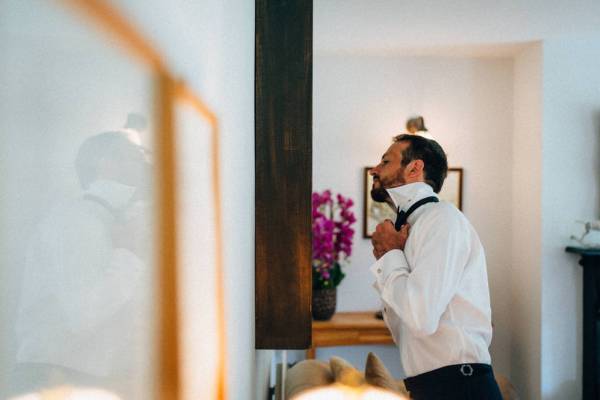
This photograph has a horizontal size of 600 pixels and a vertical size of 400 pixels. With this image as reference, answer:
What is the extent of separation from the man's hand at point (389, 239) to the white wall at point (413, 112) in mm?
1780

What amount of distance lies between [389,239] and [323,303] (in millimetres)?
1530

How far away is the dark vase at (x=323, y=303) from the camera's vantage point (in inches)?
125

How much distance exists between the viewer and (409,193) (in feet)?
6.07

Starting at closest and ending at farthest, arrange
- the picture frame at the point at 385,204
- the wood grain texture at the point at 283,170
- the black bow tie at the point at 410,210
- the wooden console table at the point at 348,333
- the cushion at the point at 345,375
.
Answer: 1. the wood grain texture at the point at 283,170
2. the black bow tie at the point at 410,210
3. the cushion at the point at 345,375
4. the wooden console table at the point at 348,333
5. the picture frame at the point at 385,204

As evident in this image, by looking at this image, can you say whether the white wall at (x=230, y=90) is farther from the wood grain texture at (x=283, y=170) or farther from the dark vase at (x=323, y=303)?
the dark vase at (x=323, y=303)

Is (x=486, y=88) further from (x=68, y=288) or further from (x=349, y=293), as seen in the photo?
(x=68, y=288)

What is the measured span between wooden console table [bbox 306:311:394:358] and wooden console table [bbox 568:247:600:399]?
3.85 feet

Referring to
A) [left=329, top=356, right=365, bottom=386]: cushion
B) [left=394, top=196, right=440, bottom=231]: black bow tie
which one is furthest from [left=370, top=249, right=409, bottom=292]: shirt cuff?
[left=329, top=356, right=365, bottom=386]: cushion

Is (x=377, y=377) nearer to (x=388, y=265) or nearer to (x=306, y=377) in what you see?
(x=306, y=377)

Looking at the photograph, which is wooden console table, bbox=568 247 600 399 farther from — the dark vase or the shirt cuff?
the shirt cuff

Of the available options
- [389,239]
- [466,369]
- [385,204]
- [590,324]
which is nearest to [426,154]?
[389,239]

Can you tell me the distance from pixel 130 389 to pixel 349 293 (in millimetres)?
3413

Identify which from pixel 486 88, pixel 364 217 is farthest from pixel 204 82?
pixel 486 88

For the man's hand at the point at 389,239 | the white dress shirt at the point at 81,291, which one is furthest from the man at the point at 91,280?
the man's hand at the point at 389,239
